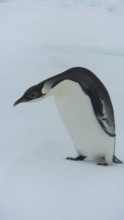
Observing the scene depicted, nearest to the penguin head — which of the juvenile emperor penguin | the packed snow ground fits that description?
the juvenile emperor penguin

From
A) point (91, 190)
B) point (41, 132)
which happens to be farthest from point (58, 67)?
point (91, 190)

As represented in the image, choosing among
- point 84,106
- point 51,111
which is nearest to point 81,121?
point 84,106

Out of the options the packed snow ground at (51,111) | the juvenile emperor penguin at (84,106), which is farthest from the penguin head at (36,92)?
the packed snow ground at (51,111)

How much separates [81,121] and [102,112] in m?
0.04

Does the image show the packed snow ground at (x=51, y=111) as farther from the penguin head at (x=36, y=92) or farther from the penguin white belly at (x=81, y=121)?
the penguin head at (x=36, y=92)

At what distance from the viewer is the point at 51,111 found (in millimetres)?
1063

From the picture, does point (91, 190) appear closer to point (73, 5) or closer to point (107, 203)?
point (107, 203)

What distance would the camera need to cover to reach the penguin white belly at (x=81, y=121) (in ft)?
2.89

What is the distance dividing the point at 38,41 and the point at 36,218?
0.50 metres

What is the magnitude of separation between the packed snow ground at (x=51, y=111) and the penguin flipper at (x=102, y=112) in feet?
0.25

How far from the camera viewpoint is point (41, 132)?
104 cm

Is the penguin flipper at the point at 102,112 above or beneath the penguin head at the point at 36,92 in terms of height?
beneath

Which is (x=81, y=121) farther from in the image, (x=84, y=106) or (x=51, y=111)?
(x=51, y=111)

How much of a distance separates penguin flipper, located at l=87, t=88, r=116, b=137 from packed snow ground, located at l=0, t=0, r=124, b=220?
0.07 meters
